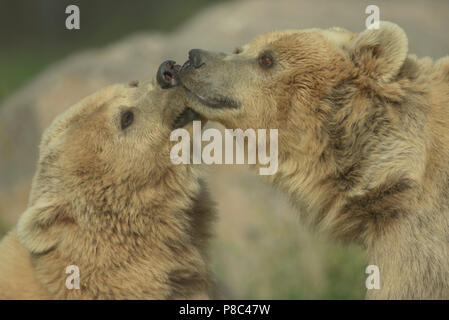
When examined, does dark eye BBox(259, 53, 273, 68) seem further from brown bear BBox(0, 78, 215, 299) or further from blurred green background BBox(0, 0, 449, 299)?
blurred green background BBox(0, 0, 449, 299)

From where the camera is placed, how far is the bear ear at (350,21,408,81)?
14.0 ft

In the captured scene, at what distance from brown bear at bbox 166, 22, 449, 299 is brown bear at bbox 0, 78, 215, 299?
0.49m

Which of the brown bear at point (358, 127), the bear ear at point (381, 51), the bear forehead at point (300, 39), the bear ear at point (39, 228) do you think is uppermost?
the bear forehead at point (300, 39)

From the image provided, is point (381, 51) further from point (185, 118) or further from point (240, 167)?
point (240, 167)

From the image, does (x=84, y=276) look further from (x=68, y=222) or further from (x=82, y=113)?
(x=82, y=113)

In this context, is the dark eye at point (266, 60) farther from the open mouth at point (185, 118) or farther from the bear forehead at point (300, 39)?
the open mouth at point (185, 118)

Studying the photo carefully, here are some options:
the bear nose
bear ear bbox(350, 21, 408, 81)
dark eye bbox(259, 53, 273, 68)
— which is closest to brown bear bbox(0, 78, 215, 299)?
the bear nose

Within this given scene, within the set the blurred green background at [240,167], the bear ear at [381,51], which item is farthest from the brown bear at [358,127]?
the blurred green background at [240,167]

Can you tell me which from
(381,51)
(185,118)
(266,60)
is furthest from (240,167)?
(381,51)

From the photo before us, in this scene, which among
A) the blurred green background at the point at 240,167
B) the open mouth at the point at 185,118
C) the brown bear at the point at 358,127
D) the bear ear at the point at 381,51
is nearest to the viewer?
the brown bear at the point at 358,127

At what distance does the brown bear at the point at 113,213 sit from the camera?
457 cm

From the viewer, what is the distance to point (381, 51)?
4340 mm

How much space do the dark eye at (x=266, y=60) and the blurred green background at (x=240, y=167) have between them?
1054mm

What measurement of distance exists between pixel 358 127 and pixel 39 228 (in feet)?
7.67
